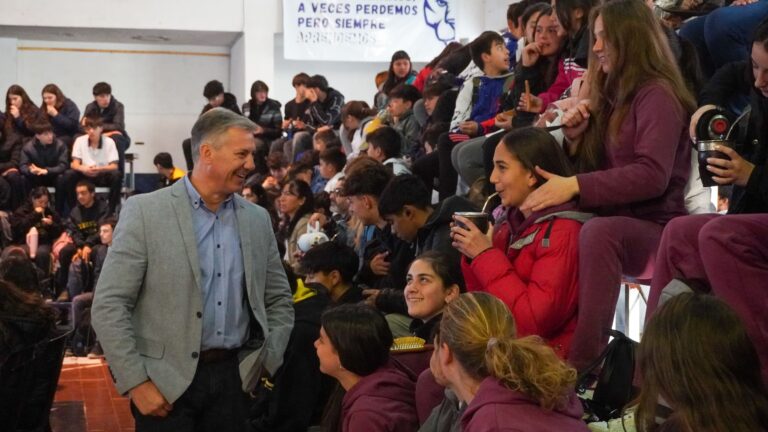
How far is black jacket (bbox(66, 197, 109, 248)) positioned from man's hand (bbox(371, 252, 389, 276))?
19.9 feet

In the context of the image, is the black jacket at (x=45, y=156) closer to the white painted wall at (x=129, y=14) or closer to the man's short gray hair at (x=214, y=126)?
the white painted wall at (x=129, y=14)

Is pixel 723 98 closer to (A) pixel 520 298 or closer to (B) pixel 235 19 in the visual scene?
(A) pixel 520 298

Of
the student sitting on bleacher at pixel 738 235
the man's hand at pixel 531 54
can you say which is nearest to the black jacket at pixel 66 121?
the man's hand at pixel 531 54

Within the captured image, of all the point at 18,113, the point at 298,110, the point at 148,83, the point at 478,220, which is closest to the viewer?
the point at 478,220

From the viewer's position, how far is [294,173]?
8781 mm

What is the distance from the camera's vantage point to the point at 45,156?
12.0 meters

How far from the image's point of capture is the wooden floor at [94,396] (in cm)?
646

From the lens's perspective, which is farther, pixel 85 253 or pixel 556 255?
pixel 85 253

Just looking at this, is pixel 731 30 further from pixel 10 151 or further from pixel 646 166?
pixel 10 151

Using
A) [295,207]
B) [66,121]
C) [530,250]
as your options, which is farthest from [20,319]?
[66,121]

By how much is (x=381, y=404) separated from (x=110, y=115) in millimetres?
10042

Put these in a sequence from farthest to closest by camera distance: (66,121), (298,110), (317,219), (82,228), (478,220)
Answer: (66,121)
(298,110)
(82,228)
(317,219)
(478,220)

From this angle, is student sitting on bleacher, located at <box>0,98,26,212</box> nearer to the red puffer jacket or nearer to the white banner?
the white banner

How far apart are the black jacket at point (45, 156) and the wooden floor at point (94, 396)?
3.49m
